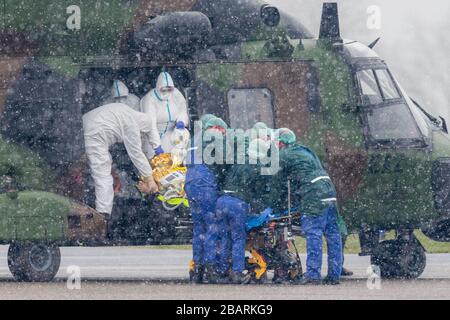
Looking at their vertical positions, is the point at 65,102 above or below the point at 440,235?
above

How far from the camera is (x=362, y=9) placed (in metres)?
41.8

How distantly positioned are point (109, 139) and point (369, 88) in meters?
3.18

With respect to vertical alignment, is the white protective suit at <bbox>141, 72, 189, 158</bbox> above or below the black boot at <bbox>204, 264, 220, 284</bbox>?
above

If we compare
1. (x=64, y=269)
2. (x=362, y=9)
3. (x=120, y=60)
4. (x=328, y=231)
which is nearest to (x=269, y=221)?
(x=328, y=231)

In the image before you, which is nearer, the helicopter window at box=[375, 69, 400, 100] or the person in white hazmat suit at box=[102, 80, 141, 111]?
→ the person in white hazmat suit at box=[102, 80, 141, 111]

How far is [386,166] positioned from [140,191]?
9.50 ft

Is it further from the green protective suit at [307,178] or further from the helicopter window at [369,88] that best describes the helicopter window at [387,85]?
the green protective suit at [307,178]

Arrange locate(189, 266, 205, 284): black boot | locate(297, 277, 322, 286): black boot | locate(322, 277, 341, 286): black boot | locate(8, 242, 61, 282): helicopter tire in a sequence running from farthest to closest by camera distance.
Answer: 1. locate(8, 242, 61, 282): helicopter tire
2. locate(189, 266, 205, 284): black boot
3. locate(322, 277, 341, 286): black boot
4. locate(297, 277, 322, 286): black boot

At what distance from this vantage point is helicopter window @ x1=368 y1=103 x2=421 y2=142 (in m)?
16.8

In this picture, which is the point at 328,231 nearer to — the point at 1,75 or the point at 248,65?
the point at 248,65

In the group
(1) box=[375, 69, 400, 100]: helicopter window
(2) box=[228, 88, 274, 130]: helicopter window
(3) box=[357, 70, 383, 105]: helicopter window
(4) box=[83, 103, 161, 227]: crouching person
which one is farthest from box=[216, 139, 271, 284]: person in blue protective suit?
(1) box=[375, 69, 400, 100]: helicopter window

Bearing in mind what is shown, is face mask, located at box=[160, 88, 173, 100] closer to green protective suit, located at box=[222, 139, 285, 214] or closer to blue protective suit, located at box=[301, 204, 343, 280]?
green protective suit, located at box=[222, 139, 285, 214]

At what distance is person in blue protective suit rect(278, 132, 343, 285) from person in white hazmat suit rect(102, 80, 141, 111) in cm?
220

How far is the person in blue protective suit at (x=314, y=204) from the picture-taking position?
1548 cm
